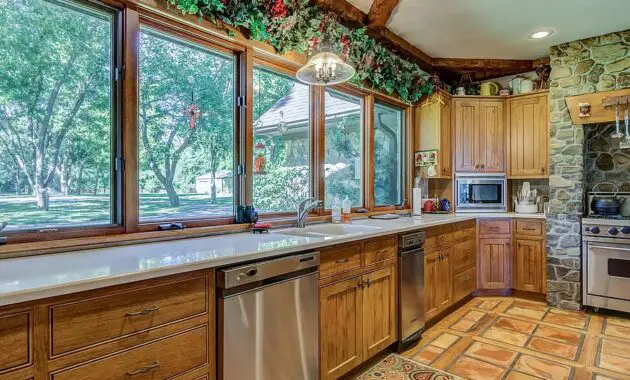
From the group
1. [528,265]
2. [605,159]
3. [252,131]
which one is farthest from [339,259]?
[605,159]

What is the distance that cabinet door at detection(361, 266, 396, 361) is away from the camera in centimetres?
241

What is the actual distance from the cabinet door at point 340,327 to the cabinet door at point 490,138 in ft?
9.42

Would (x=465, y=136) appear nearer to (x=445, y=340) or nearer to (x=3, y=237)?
(x=445, y=340)

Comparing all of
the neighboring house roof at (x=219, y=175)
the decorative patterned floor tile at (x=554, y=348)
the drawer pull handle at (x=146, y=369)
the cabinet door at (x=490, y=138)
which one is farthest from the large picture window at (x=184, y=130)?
the cabinet door at (x=490, y=138)

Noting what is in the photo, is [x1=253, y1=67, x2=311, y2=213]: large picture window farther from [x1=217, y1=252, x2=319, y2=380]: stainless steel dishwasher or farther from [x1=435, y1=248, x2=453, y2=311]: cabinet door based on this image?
[x1=435, y1=248, x2=453, y2=311]: cabinet door

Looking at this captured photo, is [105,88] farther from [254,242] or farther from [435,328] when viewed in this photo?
[435,328]

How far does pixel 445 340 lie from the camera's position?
2961mm

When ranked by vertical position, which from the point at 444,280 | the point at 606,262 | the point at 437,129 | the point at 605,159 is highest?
the point at 437,129

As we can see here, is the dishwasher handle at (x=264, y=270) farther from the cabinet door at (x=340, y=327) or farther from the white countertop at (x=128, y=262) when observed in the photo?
the cabinet door at (x=340, y=327)

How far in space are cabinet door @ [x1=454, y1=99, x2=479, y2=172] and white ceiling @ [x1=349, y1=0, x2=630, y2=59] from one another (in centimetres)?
67

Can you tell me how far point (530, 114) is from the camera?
13.7 ft

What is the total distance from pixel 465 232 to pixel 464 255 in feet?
0.79

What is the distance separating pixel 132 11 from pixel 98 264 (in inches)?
54.5

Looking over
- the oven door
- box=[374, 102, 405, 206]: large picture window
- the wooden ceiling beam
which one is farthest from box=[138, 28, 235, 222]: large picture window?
the oven door
